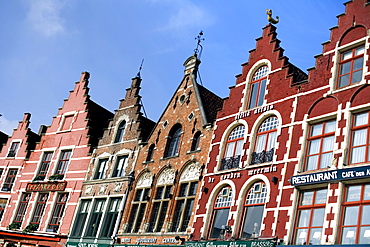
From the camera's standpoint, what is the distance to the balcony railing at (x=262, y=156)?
19.2 metres

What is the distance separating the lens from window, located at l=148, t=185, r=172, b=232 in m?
23.1

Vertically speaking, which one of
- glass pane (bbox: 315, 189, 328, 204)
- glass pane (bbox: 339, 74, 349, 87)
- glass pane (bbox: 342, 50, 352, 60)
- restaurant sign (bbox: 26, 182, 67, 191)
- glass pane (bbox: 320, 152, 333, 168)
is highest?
glass pane (bbox: 342, 50, 352, 60)

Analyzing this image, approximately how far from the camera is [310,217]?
53.9 ft

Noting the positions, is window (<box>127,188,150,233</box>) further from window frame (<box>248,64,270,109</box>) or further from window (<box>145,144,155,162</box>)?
window frame (<box>248,64,270,109</box>)

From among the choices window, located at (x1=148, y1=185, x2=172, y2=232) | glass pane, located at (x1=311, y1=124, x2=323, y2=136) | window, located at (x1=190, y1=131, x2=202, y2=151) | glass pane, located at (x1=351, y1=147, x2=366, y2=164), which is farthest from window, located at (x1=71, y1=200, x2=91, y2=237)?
glass pane, located at (x1=351, y1=147, x2=366, y2=164)

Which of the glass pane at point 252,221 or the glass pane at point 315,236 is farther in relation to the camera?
the glass pane at point 252,221

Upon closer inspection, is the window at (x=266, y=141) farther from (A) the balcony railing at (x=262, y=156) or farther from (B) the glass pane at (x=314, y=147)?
(B) the glass pane at (x=314, y=147)

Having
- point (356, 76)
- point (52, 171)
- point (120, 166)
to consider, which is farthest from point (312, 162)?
point (52, 171)

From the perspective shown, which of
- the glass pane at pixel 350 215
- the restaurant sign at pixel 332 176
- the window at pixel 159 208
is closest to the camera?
the glass pane at pixel 350 215

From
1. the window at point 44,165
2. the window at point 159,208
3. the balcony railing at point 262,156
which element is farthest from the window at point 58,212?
the balcony railing at point 262,156

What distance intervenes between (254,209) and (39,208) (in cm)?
1626

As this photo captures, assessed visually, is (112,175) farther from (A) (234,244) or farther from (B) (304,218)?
(B) (304,218)

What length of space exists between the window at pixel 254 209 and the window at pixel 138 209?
674cm

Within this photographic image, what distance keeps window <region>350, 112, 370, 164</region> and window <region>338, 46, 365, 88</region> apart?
1.59 meters
